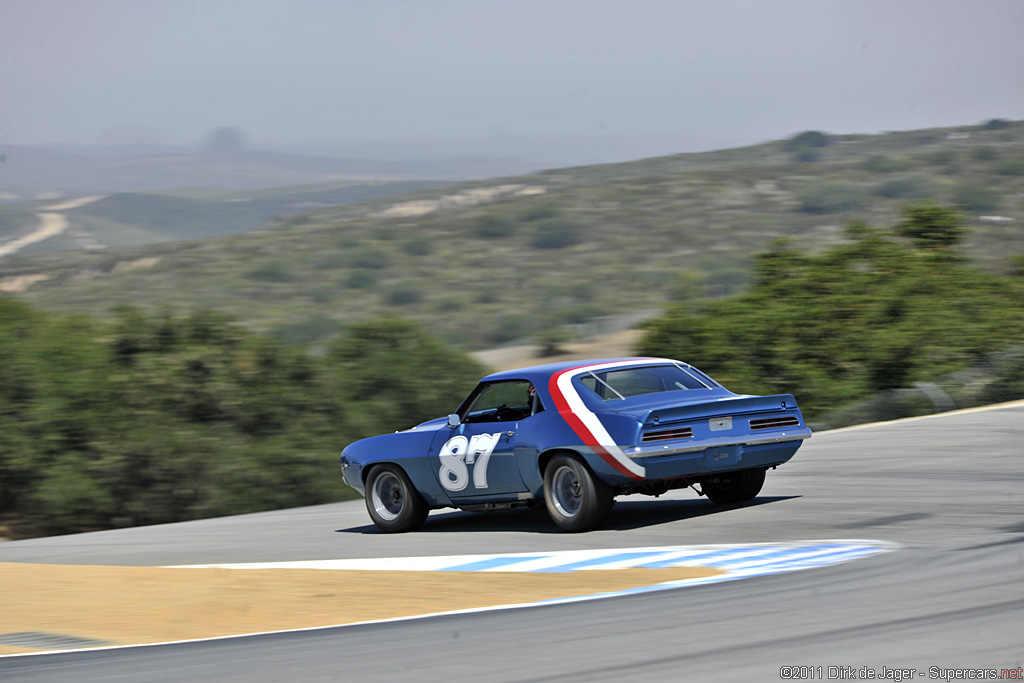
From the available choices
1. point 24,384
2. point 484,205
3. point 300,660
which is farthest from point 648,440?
point 484,205

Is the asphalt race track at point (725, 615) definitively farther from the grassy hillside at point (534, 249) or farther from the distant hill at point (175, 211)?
the distant hill at point (175, 211)

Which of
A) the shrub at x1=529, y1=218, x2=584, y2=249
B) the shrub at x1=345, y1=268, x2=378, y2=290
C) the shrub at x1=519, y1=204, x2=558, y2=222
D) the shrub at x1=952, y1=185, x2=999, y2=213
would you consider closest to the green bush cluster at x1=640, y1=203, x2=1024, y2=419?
the shrub at x1=345, y1=268, x2=378, y2=290

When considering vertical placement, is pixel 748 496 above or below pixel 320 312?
above

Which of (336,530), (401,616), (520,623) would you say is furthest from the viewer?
(336,530)

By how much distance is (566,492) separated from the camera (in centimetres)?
945

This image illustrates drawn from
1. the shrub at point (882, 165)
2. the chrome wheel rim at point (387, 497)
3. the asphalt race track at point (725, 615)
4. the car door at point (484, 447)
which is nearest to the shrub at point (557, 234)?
the shrub at point (882, 165)

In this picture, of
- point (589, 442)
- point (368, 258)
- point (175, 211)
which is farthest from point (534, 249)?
point (589, 442)

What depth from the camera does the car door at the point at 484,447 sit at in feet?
31.9

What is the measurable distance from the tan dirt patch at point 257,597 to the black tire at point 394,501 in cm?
165

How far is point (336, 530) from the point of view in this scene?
11977mm

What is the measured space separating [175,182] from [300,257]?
45.1 meters

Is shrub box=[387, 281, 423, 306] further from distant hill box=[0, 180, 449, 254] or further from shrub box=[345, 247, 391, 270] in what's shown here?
distant hill box=[0, 180, 449, 254]

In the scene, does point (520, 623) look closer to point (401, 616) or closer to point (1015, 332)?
point (401, 616)

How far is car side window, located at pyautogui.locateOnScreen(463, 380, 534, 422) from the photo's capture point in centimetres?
998
